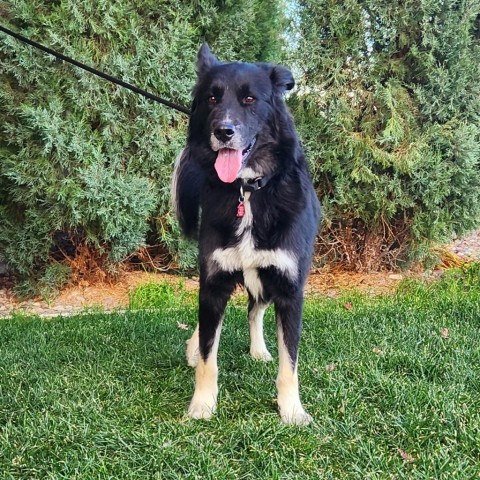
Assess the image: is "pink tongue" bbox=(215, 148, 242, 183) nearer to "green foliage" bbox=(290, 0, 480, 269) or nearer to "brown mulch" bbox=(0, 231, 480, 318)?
"brown mulch" bbox=(0, 231, 480, 318)

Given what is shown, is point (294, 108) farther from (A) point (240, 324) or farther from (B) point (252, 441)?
(B) point (252, 441)

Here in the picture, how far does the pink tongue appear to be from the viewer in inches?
103

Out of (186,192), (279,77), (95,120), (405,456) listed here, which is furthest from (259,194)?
(95,120)

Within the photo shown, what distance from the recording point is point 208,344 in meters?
2.80

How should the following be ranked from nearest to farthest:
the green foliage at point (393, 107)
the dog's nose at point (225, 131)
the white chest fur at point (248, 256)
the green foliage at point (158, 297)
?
1. the dog's nose at point (225, 131)
2. the white chest fur at point (248, 256)
3. the green foliage at point (158, 297)
4. the green foliage at point (393, 107)

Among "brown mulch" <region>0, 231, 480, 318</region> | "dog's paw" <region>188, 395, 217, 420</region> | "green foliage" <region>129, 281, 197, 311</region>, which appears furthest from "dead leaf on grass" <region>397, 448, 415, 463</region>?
"brown mulch" <region>0, 231, 480, 318</region>

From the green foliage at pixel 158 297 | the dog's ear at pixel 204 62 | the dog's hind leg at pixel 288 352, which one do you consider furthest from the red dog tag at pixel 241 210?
the green foliage at pixel 158 297

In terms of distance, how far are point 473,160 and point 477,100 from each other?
62cm

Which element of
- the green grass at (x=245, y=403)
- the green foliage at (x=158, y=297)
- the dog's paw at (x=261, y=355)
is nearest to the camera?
the green grass at (x=245, y=403)

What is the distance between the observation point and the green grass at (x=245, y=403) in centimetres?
229

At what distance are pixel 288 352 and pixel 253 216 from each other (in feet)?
2.28

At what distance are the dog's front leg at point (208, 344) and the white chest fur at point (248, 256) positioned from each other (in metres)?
0.14

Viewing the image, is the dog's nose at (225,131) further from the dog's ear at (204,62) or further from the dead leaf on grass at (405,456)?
the dead leaf on grass at (405,456)

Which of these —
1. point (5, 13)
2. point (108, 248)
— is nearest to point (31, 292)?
point (108, 248)
